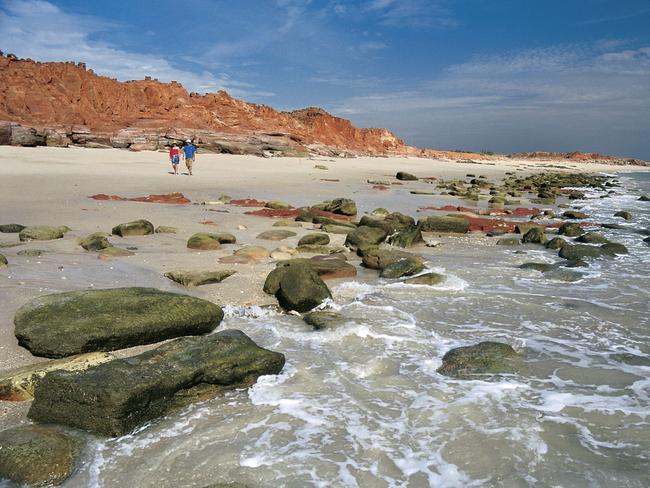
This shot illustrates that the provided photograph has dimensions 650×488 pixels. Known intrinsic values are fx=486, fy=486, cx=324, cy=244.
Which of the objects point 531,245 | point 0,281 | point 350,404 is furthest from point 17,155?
point 350,404

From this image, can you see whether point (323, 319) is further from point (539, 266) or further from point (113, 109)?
point (113, 109)

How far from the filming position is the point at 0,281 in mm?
4941

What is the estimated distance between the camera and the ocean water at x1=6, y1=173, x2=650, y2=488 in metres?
2.69

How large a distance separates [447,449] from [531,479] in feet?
1.57

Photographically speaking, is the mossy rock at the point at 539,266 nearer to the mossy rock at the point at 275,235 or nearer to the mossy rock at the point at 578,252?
the mossy rock at the point at 578,252

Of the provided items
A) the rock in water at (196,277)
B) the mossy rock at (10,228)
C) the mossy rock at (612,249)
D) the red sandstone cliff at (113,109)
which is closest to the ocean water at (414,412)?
the rock in water at (196,277)

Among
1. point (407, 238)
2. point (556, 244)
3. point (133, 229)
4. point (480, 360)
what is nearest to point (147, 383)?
point (480, 360)

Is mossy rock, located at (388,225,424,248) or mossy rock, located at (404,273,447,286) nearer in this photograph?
mossy rock, located at (404,273,447,286)

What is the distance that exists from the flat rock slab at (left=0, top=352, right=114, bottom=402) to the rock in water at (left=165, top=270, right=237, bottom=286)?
2.11 meters

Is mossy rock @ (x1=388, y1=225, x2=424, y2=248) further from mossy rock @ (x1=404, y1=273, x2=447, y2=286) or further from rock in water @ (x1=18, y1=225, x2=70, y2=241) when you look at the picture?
rock in water @ (x1=18, y1=225, x2=70, y2=241)

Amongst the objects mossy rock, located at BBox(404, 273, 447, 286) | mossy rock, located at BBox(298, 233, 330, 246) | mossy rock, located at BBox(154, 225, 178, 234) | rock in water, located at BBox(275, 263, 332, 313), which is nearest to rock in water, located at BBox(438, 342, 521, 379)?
rock in water, located at BBox(275, 263, 332, 313)

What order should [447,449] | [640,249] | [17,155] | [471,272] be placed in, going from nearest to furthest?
[447,449], [471,272], [640,249], [17,155]

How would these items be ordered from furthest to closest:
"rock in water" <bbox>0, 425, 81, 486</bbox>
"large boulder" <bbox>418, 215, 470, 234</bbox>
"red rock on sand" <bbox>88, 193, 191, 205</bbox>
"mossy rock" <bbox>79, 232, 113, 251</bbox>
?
"red rock on sand" <bbox>88, 193, 191, 205</bbox> < "large boulder" <bbox>418, 215, 470, 234</bbox> < "mossy rock" <bbox>79, 232, 113, 251</bbox> < "rock in water" <bbox>0, 425, 81, 486</bbox>

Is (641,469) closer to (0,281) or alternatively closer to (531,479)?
(531,479)
